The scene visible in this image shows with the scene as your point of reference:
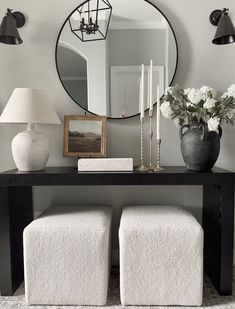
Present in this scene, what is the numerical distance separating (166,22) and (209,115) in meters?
0.73

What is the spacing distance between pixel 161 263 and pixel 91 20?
5.06ft

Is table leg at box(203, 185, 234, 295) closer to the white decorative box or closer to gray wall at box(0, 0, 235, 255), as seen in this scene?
gray wall at box(0, 0, 235, 255)

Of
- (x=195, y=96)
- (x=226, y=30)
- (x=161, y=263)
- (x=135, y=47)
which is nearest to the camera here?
(x=161, y=263)

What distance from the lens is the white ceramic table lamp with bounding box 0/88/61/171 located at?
5.19ft

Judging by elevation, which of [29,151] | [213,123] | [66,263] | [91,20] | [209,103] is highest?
[91,20]

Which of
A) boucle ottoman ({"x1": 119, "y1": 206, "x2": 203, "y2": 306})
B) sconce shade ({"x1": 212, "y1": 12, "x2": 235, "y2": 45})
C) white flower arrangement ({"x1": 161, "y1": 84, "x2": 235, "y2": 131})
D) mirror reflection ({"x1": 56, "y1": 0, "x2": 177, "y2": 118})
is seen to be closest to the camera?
boucle ottoman ({"x1": 119, "y1": 206, "x2": 203, "y2": 306})

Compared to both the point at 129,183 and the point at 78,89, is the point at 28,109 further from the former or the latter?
the point at 129,183

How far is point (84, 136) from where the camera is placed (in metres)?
1.85

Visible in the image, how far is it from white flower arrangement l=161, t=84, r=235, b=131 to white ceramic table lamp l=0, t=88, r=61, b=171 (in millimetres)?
696

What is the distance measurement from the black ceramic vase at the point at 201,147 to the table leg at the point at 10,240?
1022mm

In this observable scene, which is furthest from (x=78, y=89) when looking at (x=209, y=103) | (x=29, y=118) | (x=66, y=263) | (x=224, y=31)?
(x=66, y=263)

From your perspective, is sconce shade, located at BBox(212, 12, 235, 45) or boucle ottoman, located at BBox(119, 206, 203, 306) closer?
boucle ottoman, located at BBox(119, 206, 203, 306)

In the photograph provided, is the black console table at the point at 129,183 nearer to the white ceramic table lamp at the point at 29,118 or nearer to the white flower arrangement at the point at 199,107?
the white ceramic table lamp at the point at 29,118

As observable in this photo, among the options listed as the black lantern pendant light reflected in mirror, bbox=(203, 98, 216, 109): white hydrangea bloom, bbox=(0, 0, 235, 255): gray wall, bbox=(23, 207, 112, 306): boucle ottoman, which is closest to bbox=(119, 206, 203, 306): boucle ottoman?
bbox=(23, 207, 112, 306): boucle ottoman
